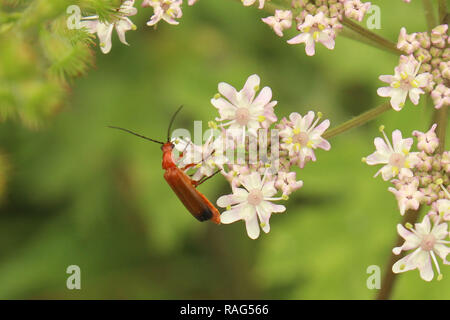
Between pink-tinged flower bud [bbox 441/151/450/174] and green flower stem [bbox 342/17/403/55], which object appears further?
green flower stem [bbox 342/17/403/55]

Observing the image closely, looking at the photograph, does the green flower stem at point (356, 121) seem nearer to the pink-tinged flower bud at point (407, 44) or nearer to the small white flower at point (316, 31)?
the pink-tinged flower bud at point (407, 44)

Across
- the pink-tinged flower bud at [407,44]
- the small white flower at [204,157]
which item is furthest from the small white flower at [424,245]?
the small white flower at [204,157]

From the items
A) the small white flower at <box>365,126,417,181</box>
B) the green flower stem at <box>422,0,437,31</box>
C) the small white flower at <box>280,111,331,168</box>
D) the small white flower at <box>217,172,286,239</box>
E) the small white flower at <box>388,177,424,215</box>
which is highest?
the green flower stem at <box>422,0,437,31</box>

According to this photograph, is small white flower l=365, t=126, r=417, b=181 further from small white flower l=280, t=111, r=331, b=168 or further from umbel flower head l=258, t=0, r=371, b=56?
umbel flower head l=258, t=0, r=371, b=56

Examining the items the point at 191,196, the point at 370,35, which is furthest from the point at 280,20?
the point at 191,196

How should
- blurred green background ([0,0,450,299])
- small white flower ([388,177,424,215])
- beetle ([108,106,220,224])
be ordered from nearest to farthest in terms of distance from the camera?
small white flower ([388,177,424,215]) → beetle ([108,106,220,224]) → blurred green background ([0,0,450,299])

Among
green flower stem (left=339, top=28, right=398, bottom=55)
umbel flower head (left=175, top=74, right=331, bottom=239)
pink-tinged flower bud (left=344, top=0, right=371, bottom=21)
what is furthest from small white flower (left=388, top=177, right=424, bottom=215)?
pink-tinged flower bud (left=344, top=0, right=371, bottom=21)

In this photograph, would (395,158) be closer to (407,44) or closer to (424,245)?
(424,245)

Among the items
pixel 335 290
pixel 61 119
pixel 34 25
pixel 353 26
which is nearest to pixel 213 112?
pixel 61 119
